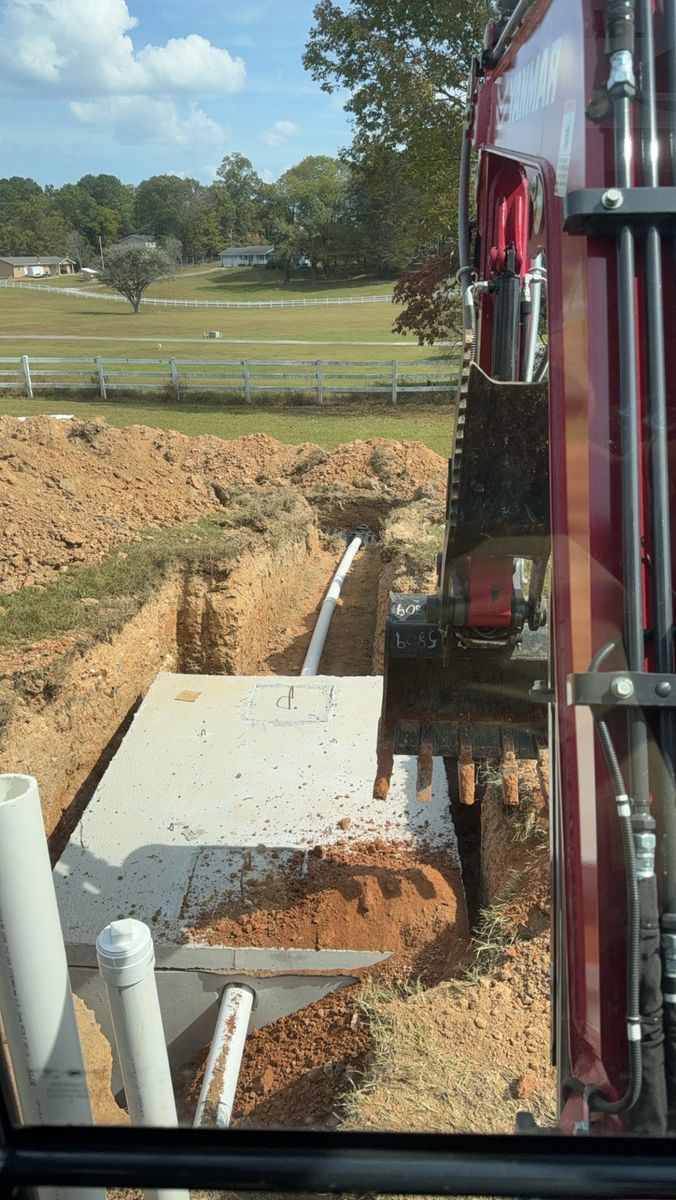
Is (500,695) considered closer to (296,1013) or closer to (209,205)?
(296,1013)

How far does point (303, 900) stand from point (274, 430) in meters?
12.8

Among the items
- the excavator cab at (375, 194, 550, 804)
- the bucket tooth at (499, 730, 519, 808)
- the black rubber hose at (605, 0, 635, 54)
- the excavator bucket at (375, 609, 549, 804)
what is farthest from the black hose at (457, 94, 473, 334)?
the black rubber hose at (605, 0, 635, 54)

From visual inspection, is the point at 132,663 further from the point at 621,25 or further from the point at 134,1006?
the point at 621,25

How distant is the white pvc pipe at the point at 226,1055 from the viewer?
124 inches

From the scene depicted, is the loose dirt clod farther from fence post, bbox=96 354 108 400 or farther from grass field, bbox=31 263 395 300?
fence post, bbox=96 354 108 400

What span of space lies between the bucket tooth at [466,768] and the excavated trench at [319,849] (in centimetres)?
102

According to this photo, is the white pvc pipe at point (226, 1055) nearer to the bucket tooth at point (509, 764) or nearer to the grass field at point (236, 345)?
the bucket tooth at point (509, 764)

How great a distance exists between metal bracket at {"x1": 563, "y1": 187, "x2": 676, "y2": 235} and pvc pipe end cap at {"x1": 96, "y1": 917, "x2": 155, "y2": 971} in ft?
5.93

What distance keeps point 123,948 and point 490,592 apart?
1739mm

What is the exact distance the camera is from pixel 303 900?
4492 mm

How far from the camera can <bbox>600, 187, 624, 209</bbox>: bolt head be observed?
1.45m

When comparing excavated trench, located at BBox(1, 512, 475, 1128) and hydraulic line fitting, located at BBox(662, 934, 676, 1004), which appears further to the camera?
excavated trench, located at BBox(1, 512, 475, 1128)

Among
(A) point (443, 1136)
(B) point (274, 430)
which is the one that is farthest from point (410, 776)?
(B) point (274, 430)

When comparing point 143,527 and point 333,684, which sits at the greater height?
point 143,527
